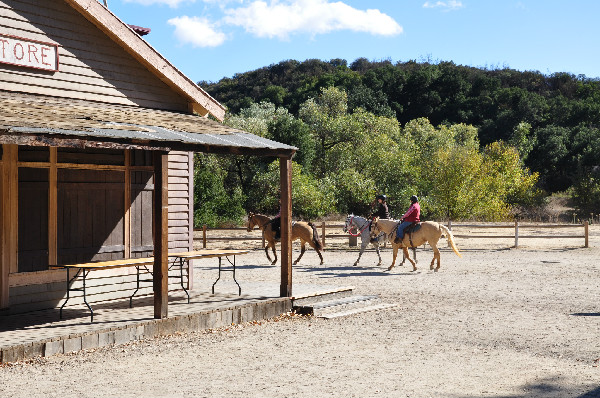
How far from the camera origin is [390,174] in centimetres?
3098

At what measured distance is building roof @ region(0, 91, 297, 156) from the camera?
7.80 meters

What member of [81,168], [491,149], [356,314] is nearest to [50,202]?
[81,168]

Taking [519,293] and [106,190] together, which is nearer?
[106,190]

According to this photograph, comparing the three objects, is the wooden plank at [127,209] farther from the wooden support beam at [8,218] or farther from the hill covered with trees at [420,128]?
the hill covered with trees at [420,128]

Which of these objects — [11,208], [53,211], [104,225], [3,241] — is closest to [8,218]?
[11,208]

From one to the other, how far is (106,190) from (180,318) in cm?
256

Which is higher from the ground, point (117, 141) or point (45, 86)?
point (45, 86)

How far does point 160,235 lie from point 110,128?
1.62 metres

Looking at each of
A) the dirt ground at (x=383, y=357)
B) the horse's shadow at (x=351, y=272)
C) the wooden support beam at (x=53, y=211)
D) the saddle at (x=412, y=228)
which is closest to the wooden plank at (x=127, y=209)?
the wooden support beam at (x=53, y=211)

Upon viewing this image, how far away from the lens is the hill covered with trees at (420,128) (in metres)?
34.0

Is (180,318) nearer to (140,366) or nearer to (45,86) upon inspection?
(140,366)

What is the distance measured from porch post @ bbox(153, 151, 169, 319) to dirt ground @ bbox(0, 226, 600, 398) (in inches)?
25.1

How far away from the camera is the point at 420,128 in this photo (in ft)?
157

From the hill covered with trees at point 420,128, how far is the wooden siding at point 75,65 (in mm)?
20205
